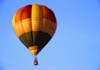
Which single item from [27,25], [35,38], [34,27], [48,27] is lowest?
[35,38]

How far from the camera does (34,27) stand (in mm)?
116312

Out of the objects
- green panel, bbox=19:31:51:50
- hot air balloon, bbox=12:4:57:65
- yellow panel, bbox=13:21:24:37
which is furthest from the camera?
yellow panel, bbox=13:21:24:37

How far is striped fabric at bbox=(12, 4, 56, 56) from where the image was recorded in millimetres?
116062

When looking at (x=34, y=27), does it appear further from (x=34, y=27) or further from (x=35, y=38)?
(x=35, y=38)

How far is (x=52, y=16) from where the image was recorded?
118 meters

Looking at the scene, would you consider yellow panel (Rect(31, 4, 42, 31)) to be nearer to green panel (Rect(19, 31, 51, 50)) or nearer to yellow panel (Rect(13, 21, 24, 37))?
green panel (Rect(19, 31, 51, 50))

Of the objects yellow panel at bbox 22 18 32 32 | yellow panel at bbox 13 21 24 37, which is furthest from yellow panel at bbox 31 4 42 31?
yellow panel at bbox 13 21 24 37

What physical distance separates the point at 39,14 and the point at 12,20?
3.79 meters

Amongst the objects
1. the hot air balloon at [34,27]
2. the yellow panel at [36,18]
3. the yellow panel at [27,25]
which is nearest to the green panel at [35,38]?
the hot air balloon at [34,27]

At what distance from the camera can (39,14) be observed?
117312 millimetres

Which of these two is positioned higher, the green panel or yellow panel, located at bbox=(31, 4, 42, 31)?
yellow panel, located at bbox=(31, 4, 42, 31)

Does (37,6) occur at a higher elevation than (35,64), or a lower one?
higher

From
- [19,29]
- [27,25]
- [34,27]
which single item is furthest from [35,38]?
[19,29]

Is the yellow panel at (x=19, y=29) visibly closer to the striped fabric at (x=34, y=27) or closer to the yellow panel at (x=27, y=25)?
the striped fabric at (x=34, y=27)
